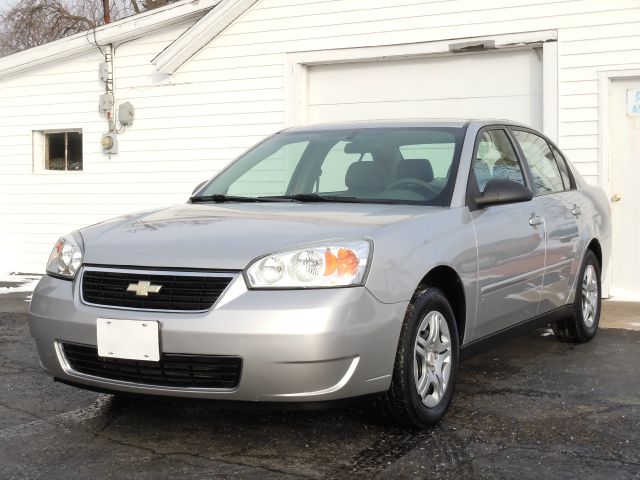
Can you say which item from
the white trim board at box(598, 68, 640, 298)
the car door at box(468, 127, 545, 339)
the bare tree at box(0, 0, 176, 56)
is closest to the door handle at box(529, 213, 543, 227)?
the car door at box(468, 127, 545, 339)

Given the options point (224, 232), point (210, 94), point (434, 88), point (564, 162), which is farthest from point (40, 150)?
point (224, 232)

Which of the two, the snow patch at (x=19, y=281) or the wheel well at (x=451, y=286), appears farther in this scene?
the snow patch at (x=19, y=281)

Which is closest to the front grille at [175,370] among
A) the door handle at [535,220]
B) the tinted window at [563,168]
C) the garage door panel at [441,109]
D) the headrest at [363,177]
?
the headrest at [363,177]

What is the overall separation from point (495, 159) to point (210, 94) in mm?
6379

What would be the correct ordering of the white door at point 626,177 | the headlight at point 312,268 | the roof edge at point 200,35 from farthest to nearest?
1. the roof edge at point 200,35
2. the white door at point 626,177
3. the headlight at point 312,268

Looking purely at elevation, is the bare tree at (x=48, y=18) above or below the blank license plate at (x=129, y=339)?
above

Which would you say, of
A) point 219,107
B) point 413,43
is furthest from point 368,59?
point 219,107

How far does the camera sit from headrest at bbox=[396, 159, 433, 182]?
15.5 ft

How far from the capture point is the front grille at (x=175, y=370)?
362 cm

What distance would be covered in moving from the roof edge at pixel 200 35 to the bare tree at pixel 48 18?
18.1 m

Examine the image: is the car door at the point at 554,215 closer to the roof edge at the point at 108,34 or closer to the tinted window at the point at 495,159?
the tinted window at the point at 495,159

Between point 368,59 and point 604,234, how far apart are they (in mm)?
4139

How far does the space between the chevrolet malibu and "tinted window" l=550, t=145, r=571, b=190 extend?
104 centimetres

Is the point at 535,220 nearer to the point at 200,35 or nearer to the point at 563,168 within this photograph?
the point at 563,168
